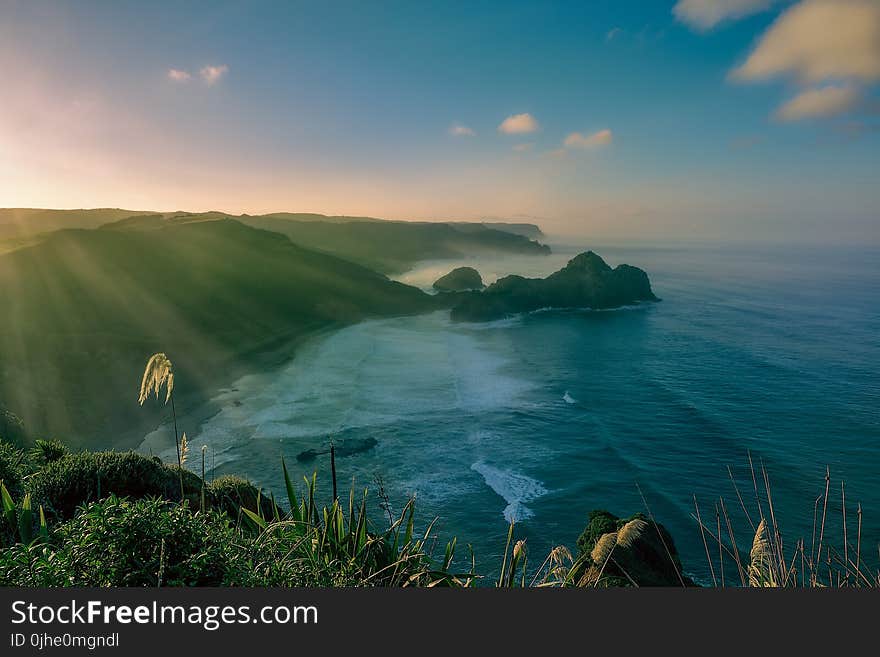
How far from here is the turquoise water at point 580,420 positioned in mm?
30297

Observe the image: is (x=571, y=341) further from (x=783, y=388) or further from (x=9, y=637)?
(x=9, y=637)

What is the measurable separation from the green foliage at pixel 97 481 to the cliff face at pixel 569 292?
81.9 m

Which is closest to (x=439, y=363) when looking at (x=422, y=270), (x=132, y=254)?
(x=132, y=254)

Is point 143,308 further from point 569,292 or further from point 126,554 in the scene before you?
point 126,554

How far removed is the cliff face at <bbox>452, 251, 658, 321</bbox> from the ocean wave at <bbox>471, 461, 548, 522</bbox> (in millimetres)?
60368

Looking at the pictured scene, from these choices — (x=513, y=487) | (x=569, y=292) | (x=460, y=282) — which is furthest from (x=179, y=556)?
(x=460, y=282)

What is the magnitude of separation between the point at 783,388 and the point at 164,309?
84.3 metres

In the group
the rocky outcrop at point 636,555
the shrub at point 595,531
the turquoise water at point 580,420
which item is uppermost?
the rocky outcrop at point 636,555

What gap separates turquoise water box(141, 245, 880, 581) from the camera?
30.3 meters

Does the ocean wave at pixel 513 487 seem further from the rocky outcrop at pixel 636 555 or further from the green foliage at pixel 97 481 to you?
the green foliage at pixel 97 481

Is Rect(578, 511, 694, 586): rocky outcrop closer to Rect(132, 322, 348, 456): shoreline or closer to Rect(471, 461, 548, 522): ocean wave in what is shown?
Rect(471, 461, 548, 522): ocean wave

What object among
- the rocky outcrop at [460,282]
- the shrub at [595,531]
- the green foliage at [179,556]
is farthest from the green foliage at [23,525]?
the rocky outcrop at [460,282]

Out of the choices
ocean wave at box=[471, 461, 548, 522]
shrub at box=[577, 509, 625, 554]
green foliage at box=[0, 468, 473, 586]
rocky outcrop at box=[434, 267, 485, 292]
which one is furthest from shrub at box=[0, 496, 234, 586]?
rocky outcrop at box=[434, 267, 485, 292]

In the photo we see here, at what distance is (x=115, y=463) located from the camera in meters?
12.0
